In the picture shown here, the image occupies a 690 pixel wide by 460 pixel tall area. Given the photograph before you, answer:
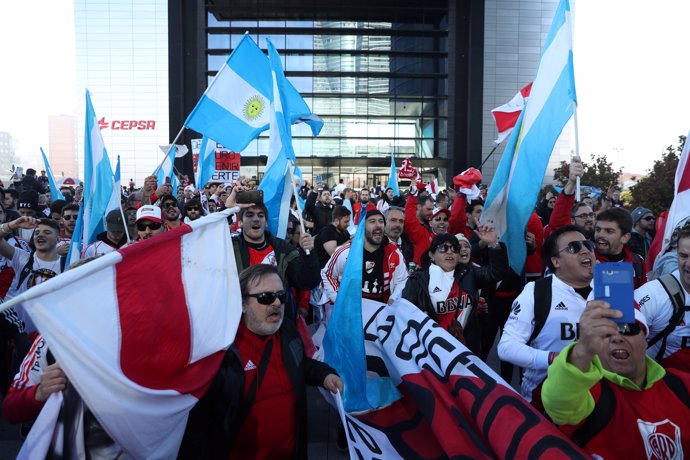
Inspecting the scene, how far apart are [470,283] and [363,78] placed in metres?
37.3

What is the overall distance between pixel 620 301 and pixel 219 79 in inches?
207

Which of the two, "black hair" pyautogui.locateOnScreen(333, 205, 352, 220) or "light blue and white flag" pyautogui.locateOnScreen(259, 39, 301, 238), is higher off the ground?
"light blue and white flag" pyautogui.locateOnScreen(259, 39, 301, 238)

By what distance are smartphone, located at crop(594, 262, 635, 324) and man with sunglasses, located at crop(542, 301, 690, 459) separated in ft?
0.64

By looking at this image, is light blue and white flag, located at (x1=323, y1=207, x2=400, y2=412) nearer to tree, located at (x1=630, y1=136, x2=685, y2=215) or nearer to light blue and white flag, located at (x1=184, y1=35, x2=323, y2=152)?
light blue and white flag, located at (x1=184, y1=35, x2=323, y2=152)

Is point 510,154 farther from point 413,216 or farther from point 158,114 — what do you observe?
point 158,114

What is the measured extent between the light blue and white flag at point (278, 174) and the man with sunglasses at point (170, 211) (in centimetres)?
179

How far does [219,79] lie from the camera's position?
6.13m

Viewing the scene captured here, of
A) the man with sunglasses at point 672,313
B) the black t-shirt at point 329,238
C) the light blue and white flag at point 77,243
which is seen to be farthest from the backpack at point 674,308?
the light blue and white flag at point 77,243

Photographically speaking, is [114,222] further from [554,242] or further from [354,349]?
[554,242]

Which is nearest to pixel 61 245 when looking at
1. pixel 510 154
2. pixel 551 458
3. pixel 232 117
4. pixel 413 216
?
pixel 232 117

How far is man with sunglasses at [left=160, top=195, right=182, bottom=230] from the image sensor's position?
21.9 ft

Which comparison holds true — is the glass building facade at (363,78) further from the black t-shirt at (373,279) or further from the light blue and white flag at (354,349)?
the light blue and white flag at (354,349)

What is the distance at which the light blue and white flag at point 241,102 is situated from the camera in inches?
246

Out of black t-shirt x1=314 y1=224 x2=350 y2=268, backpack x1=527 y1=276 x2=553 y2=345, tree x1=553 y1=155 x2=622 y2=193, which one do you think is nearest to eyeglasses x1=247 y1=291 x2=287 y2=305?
backpack x1=527 y1=276 x2=553 y2=345
